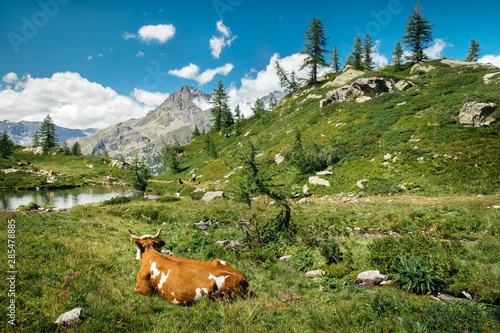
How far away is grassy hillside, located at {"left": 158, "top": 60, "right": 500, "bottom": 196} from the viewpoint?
16.9 meters

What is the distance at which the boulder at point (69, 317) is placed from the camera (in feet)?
13.2

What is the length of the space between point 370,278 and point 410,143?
68.5 ft

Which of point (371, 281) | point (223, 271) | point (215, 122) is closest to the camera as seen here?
point (223, 271)

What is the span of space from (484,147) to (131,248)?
25.8m

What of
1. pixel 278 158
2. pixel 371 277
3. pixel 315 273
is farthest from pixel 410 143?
pixel 315 273

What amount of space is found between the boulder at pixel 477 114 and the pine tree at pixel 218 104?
75863 millimetres

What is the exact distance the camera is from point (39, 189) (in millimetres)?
50156

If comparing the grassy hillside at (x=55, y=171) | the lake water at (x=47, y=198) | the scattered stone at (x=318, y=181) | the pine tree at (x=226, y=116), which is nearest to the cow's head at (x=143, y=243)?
the scattered stone at (x=318, y=181)

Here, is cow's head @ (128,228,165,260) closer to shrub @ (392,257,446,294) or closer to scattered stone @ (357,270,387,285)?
scattered stone @ (357,270,387,285)

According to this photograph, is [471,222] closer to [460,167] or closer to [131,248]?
[460,167]

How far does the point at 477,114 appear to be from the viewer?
20234 mm

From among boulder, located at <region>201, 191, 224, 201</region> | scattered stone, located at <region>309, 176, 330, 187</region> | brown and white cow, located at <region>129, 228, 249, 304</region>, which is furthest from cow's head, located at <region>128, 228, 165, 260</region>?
boulder, located at <region>201, 191, 224, 201</region>

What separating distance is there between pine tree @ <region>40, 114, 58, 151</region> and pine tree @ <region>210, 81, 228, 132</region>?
84.7 m

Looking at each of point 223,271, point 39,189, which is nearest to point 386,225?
point 223,271
